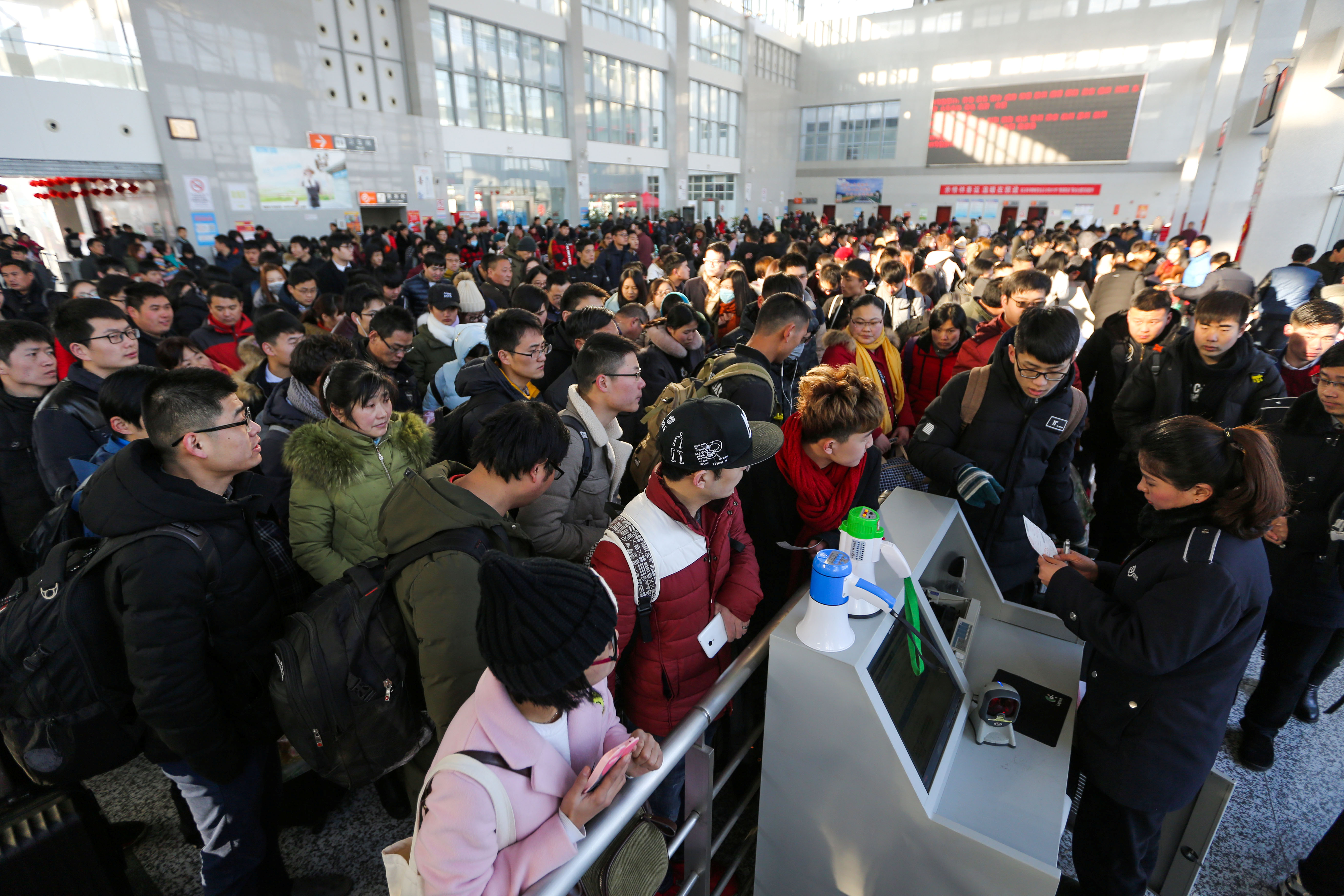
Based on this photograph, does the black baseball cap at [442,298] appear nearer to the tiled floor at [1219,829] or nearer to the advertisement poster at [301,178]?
the tiled floor at [1219,829]

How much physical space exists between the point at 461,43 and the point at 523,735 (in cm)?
1982

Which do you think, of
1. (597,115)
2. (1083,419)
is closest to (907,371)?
(1083,419)

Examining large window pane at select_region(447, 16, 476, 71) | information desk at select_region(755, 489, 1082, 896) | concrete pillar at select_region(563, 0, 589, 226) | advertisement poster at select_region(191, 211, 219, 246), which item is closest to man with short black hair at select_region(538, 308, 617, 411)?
information desk at select_region(755, 489, 1082, 896)

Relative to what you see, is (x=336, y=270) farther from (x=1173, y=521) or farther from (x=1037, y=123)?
(x=1037, y=123)

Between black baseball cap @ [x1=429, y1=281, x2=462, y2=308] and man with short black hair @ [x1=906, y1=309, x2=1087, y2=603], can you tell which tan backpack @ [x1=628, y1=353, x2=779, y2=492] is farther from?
black baseball cap @ [x1=429, y1=281, x2=462, y2=308]

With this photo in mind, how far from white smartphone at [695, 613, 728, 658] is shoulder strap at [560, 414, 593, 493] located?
0.86m

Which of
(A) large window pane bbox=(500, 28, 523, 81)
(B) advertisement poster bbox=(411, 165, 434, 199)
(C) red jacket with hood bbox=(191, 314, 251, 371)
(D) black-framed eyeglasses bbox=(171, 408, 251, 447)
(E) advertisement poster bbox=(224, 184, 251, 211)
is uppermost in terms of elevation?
(A) large window pane bbox=(500, 28, 523, 81)

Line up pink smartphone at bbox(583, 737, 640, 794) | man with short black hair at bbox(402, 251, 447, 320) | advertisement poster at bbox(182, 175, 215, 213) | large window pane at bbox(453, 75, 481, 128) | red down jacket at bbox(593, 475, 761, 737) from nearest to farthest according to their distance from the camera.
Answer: pink smartphone at bbox(583, 737, 640, 794) < red down jacket at bbox(593, 475, 761, 737) < man with short black hair at bbox(402, 251, 447, 320) < advertisement poster at bbox(182, 175, 215, 213) < large window pane at bbox(453, 75, 481, 128)

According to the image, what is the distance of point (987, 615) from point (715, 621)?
1235 millimetres

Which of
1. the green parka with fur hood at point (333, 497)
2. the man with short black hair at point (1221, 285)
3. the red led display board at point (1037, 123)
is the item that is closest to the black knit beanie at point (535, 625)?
the green parka with fur hood at point (333, 497)

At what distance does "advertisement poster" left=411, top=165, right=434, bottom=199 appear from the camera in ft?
51.4

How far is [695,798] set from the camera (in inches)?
60.9

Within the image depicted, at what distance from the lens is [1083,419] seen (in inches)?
101

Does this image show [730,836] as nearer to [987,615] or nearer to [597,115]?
[987,615]
